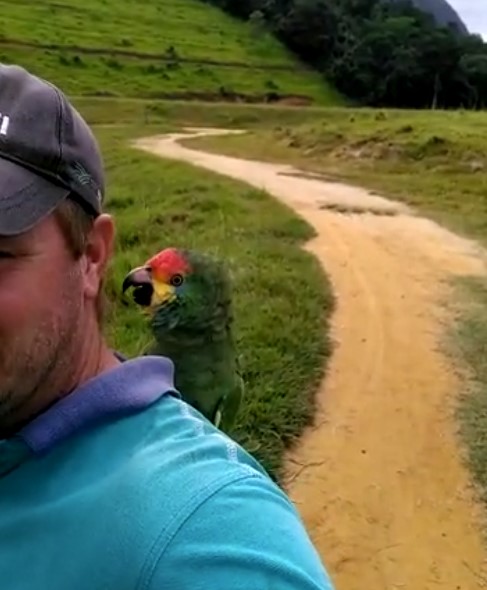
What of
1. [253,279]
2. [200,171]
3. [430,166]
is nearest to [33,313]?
[253,279]

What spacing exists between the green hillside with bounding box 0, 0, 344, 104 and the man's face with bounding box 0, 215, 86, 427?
3006 cm

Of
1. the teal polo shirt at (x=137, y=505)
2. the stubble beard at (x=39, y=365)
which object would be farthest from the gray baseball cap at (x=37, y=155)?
the teal polo shirt at (x=137, y=505)

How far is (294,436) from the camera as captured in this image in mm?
4598

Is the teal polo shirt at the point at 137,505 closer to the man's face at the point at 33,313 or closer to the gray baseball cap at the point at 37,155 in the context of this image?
the man's face at the point at 33,313

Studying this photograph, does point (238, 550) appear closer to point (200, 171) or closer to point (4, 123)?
point (4, 123)

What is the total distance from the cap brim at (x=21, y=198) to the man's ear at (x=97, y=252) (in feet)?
0.33

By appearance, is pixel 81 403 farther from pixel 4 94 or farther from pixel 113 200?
pixel 113 200

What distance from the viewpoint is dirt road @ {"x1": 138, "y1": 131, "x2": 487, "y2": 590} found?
3809mm

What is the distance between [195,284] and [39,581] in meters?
1.72

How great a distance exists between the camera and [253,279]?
6770 millimetres

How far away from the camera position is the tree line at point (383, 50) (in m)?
34.0

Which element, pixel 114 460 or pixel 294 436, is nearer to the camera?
pixel 114 460

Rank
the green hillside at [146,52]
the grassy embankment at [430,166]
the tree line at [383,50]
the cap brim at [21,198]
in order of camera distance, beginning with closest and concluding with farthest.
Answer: the cap brim at [21,198]
the grassy embankment at [430,166]
the green hillside at [146,52]
the tree line at [383,50]

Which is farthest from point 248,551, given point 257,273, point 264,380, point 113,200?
point 113,200
